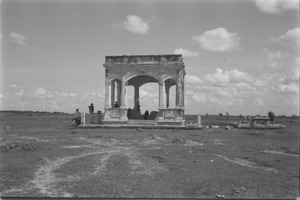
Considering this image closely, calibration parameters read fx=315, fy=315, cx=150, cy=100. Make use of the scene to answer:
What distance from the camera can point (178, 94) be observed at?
1169 inches

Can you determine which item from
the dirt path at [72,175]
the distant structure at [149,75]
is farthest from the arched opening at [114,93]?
the dirt path at [72,175]

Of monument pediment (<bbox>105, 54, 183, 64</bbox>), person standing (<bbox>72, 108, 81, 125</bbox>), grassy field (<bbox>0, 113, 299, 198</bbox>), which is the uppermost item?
monument pediment (<bbox>105, 54, 183, 64</bbox>)

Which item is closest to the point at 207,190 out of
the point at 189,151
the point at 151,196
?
the point at 151,196

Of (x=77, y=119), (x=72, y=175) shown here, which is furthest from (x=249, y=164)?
(x=77, y=119)

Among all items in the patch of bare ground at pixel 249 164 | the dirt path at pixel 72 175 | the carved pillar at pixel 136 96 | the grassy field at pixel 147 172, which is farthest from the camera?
the carved pillar at pixel 136 96

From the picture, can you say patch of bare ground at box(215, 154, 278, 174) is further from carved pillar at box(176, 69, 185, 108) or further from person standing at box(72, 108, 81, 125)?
person standing at box(72, 108, 81, 125)

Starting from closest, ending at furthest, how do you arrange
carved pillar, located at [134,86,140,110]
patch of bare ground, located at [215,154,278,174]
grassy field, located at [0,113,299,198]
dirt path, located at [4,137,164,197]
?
grassy field, located at [0,113,299,198], dirt path, located at [4,137,164,197], patch of bare ground, located at [215,154,278,174], carved pillar, located at [134,86,140,110]

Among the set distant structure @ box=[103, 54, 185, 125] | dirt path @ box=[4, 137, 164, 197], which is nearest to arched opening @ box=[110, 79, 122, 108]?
distant structure @ box=[103, 54, 185, 125]

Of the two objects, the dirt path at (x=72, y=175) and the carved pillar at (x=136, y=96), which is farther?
the carved pillar at (x=136, y=96)

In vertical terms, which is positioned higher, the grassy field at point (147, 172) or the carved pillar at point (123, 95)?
the carved pillar at point (123, 95)

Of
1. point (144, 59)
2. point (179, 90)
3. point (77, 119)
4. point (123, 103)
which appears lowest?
point (77, 119)

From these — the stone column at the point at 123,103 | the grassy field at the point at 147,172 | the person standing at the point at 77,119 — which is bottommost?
the grassy field at the point at 147,172

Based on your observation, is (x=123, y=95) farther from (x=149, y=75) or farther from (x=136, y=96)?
(x=136, y=96)

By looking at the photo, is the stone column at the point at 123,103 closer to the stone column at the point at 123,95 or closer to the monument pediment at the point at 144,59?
the stone column at the point at 123,95
